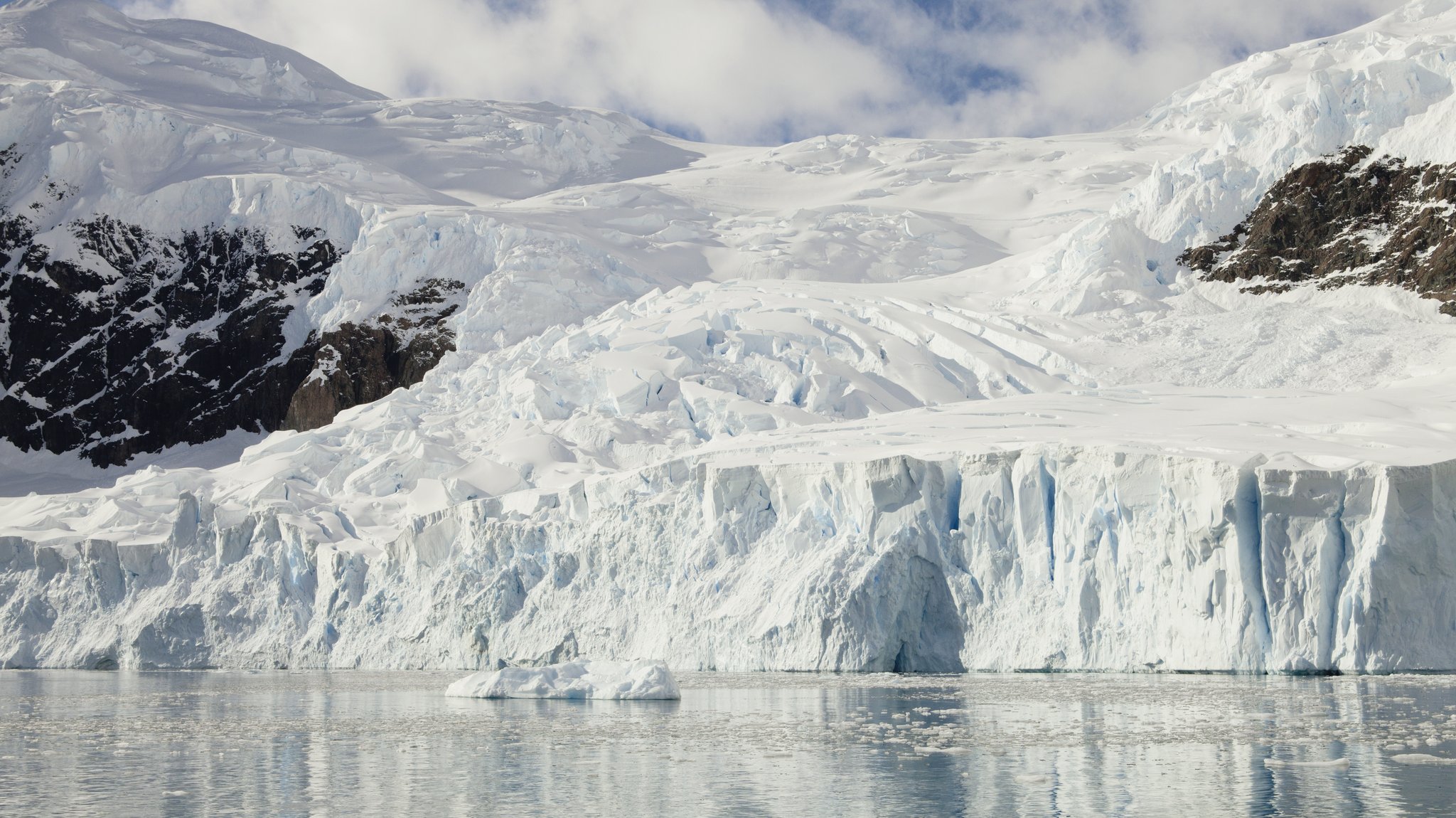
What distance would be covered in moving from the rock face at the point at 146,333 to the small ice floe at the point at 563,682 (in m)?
30.7

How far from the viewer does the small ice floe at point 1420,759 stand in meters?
11.4

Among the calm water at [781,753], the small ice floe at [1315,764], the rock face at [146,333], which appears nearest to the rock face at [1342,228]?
the calm water at [781,753]

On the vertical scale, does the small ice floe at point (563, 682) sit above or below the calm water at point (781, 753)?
above

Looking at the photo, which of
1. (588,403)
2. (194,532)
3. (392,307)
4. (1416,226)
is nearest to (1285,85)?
(1416,226)

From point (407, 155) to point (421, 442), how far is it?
39.1 meters

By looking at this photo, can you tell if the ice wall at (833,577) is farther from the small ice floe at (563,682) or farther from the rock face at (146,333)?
the rock face at (146,333)

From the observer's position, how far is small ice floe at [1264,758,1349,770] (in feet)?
37.5

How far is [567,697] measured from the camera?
68.6 ft

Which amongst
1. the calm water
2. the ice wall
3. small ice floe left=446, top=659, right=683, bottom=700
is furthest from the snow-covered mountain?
small ice floe left=446, top=659, right=683, bottom=700

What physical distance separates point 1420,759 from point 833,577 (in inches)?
514

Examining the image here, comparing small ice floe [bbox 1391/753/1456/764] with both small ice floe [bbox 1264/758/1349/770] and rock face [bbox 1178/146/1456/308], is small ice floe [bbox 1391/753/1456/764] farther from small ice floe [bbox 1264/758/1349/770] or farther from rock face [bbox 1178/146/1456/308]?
rock face [bbox 1178/146/1456/308]

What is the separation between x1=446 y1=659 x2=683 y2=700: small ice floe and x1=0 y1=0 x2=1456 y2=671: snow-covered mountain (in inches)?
173

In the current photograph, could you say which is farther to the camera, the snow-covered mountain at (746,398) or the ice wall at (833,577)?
the snow-covered mountain at (746,398)

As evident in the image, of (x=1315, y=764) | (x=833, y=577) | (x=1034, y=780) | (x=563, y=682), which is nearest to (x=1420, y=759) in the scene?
(x=1315, y=764)
